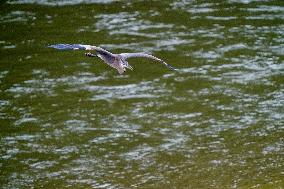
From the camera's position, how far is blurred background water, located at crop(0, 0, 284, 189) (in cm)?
1465

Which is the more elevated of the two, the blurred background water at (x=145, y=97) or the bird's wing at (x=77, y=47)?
the bird's wing at (x=77, y=47)

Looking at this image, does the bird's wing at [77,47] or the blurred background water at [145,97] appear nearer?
the bird's wing at [77,47]

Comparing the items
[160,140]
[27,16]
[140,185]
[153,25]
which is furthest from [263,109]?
[27,16]

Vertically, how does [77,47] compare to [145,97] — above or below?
above

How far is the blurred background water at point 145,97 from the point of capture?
1465cm

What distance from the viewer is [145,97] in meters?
17.8

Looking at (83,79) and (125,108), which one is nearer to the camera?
(125,108)

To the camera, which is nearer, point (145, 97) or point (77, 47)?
point (77, 47)

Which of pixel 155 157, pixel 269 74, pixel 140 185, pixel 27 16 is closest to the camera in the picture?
pixel 140 185

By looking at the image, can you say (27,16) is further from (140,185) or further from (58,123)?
(140,185)

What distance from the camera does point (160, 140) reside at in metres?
15.9

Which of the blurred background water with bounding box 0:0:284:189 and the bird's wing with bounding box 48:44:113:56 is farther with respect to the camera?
the blurred background water with bounding box 0:0:284:189

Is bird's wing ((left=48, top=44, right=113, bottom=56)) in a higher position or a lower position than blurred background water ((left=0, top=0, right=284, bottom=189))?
higher

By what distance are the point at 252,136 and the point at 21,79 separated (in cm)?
649
